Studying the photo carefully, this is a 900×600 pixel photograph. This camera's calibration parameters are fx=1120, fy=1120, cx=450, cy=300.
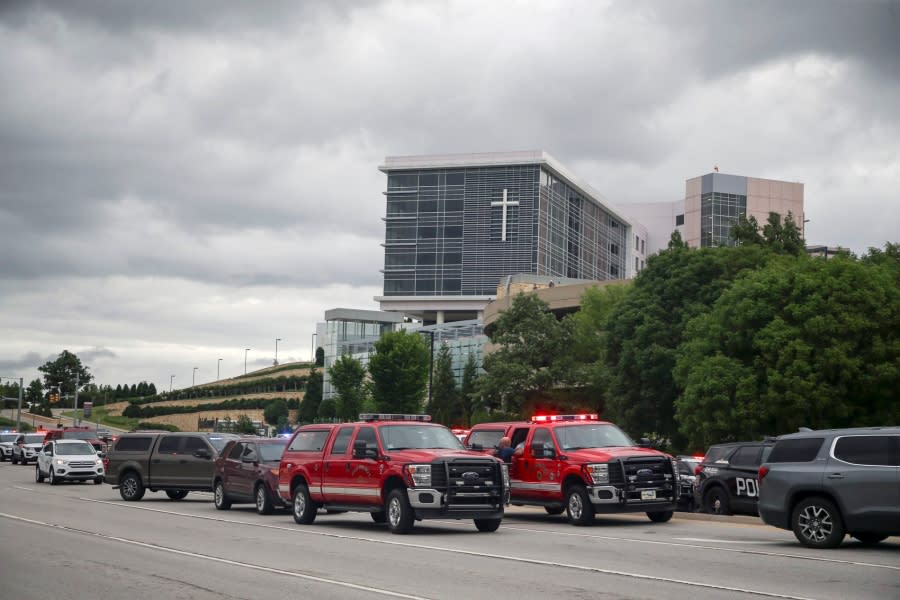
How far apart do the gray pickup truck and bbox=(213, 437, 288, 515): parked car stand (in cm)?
220

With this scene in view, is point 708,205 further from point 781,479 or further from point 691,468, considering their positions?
point 781,479

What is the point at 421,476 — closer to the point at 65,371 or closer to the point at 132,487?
the point at 132,487

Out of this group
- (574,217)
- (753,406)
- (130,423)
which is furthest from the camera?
(130,423)

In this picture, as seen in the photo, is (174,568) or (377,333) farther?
(377,333)

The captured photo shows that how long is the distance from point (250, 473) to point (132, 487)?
255 inches

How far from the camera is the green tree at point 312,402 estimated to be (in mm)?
132125

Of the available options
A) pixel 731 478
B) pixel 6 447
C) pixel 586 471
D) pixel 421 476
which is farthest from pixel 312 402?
pixel 421 476

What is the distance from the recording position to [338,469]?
21844 millimetres

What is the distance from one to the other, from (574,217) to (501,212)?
1452 centimetres

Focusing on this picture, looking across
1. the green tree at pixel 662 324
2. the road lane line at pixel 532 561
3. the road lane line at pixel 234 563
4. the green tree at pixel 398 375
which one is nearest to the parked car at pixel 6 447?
the green tree at pixel 398 375

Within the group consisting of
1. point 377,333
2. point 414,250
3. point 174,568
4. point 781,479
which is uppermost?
point 414,250

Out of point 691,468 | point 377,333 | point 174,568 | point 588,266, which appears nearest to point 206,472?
point 691,468

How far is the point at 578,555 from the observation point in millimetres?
16328

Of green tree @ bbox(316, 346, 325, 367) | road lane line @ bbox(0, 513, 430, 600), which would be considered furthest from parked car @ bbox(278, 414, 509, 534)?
green tree @ bbox(316, 346, 325, 367)
